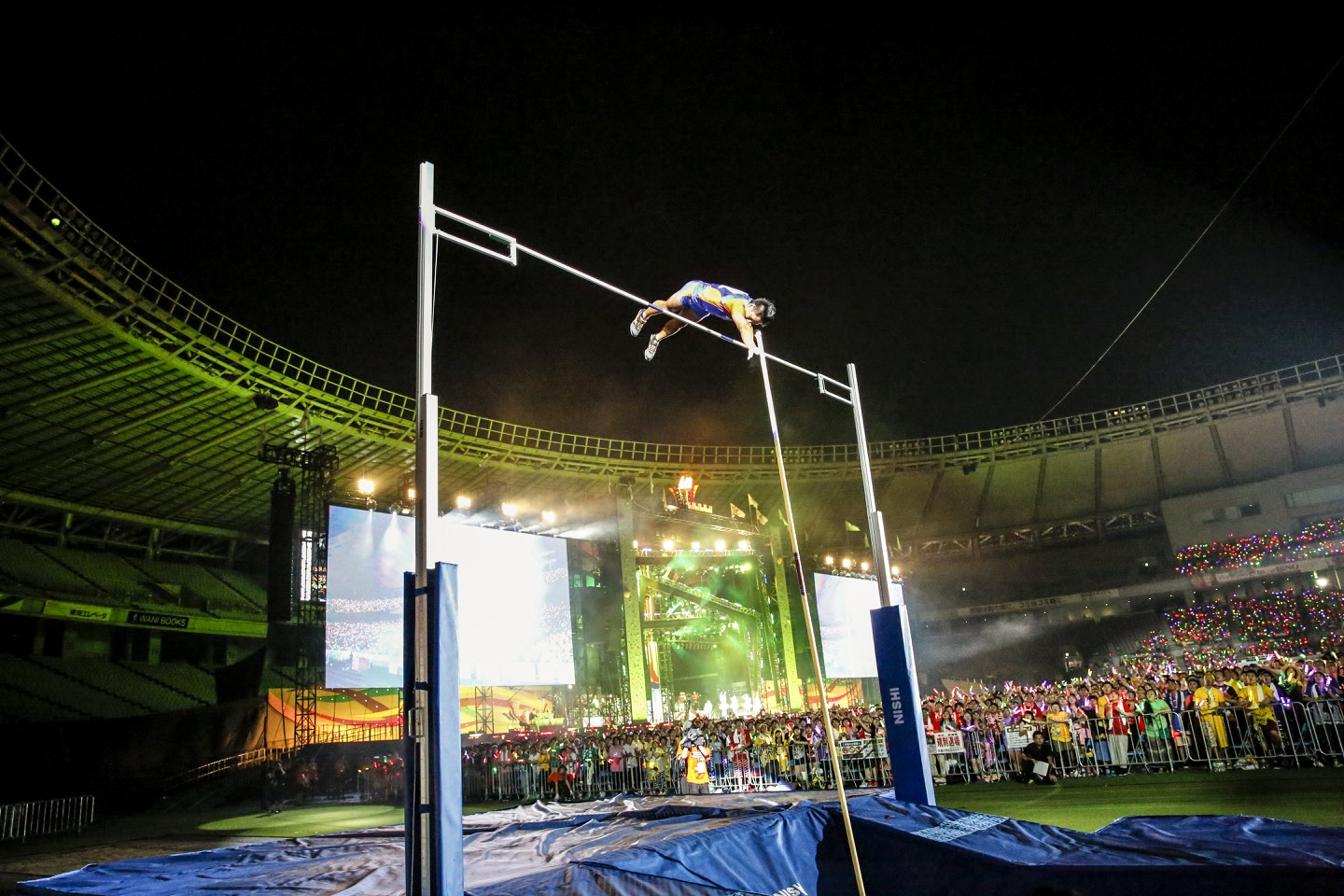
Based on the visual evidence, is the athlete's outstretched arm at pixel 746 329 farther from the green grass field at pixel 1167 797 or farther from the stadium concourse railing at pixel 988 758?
the stadium concourse railing at pixel 988 758

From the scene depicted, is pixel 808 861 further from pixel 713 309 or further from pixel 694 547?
pixel 694 547

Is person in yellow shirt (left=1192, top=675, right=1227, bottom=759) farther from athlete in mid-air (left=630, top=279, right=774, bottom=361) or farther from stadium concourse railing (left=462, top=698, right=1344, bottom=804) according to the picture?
athlete in mid-air (left=630, top=279, right=774, bottom=361)

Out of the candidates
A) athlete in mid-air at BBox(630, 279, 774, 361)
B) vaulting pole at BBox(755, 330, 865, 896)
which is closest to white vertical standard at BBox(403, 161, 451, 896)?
vaulting pole at BBox(755, 330, 865, 896)

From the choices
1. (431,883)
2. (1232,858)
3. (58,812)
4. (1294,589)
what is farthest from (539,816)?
(1294,589)

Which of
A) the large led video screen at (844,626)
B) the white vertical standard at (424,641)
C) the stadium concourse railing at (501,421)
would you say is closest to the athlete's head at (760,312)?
the white vertical standard at (424,641)

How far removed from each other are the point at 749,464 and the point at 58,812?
22.5 metres

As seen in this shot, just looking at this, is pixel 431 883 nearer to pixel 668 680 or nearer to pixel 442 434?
pixel 442 434

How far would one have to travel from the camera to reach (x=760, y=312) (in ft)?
23.1

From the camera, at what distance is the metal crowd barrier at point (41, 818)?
13742 mm

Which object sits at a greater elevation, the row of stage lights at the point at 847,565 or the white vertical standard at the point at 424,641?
the row of stage lights at the point at 847,565

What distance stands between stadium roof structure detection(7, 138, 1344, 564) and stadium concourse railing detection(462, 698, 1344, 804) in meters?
9.08

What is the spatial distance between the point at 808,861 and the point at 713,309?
489cm

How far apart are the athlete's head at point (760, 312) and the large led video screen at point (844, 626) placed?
22.3 meters

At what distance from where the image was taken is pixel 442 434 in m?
23.2
